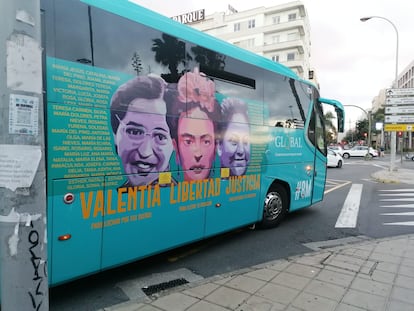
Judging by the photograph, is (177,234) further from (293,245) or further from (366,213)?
(366,213)

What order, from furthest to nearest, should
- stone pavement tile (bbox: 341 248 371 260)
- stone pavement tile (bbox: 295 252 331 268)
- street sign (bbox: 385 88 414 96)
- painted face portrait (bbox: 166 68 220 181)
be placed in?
street sign (bbox: 385 88 414 96), stone pavement tile (bbox: 341 248 371 260), stone pavement tile (bbox: 295 252 331 268), painted face portrait (bbox: 166 68 220 181)

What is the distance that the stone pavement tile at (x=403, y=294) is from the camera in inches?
143

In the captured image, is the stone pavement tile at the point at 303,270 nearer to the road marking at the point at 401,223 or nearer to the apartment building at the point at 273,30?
the road marking at the point at 401,223

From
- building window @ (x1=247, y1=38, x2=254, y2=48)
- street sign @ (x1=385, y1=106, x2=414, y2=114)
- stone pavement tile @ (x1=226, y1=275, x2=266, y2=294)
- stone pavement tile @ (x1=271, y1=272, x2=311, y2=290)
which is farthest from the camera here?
building window @ (x1=247, y1=38, x2=254, y2=48)

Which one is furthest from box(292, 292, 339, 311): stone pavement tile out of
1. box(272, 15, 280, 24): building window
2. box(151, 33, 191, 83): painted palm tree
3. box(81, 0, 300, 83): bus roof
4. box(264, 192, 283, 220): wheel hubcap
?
box(272, 15, 280, 24): building window

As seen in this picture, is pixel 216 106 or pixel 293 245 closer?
pixel 216 106

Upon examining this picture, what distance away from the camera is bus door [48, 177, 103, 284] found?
10.2ft

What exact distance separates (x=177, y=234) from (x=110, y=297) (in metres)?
1.12

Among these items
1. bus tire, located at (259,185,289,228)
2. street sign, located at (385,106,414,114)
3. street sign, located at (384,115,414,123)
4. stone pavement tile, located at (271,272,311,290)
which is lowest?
stone pavement tile, located at (271,272,311,290)

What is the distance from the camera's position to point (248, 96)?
215 inches

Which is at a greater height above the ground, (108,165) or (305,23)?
(305,23)

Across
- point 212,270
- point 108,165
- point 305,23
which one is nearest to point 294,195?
point 212,270

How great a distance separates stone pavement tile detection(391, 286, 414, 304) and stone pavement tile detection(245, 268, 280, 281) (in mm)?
1323

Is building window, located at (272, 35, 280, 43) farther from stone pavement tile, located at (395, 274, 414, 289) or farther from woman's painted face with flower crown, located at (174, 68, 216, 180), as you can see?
stone pavement tile, located at (395, 274, 414, 289)
